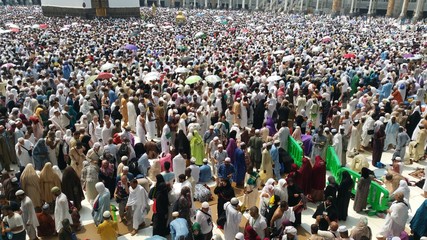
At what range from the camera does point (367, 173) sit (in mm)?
6215

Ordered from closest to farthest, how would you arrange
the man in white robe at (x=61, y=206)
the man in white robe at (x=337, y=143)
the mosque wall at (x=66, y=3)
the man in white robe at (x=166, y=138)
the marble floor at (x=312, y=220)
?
the man in white robe at (x=61, y=206) → the marble floor at (x=312, y=220) → the man in white robe at (x=337, y=143) → the man in white robe at (x=166, y=138) → the mosque wall at (x=66, y=3)

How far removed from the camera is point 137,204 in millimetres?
5832

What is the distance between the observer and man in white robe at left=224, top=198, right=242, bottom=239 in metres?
5.30

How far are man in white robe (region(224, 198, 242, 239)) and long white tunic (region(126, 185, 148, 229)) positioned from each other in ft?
4.62

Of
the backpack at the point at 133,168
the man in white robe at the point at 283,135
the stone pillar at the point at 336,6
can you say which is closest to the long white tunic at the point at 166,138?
the backpack at the point at 133,168

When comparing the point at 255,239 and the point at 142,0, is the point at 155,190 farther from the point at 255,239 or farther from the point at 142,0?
the point at 142,0

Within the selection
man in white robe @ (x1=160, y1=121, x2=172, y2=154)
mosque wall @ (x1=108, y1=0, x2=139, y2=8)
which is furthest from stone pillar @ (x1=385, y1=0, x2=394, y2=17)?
man in white robe @ (x1=160, y1=121, x2=172, y2=154)

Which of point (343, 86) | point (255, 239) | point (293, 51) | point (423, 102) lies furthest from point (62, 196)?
point (293, 51)

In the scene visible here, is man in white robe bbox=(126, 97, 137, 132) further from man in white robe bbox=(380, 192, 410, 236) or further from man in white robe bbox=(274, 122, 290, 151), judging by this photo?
man in white robe bbox=(380, 192, 410, 236)

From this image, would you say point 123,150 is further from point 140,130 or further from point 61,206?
point 140,130

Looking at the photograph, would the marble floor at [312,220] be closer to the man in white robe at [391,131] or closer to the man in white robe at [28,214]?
the man in white robe at [28,214]

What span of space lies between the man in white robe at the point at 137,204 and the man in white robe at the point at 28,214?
138 cm

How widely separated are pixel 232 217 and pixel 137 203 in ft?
5.17

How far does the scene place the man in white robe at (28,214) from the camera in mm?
5296
